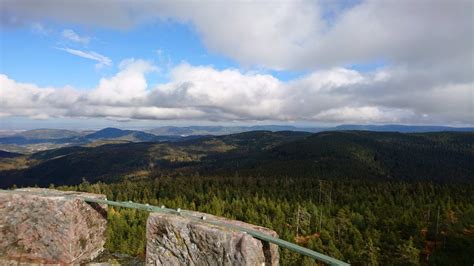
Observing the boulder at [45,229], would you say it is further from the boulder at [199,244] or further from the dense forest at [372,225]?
the dense forest at [372,225]

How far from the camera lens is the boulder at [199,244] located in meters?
9.71

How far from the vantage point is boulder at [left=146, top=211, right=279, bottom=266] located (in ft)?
31.9

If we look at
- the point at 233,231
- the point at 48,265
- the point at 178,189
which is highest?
the point at 233,231

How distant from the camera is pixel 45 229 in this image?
12.5 m

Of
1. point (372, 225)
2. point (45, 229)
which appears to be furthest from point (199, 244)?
point (372, 225)

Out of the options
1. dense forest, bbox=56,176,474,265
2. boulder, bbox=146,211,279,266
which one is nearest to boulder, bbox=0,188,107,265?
boulder, bbox=146,211,279,266

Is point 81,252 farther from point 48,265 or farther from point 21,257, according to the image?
point 21,257

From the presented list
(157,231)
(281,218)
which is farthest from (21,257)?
(281,218)

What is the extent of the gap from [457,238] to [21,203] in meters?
111

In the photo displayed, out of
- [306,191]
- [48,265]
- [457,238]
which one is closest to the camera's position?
[48,265]

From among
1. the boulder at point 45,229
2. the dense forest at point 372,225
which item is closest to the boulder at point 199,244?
the boulder at point 45,229

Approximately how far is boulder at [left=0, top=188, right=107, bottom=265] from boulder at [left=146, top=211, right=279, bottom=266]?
3.50 meters

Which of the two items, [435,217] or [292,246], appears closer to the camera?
[292,246]

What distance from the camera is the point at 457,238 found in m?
92.2
